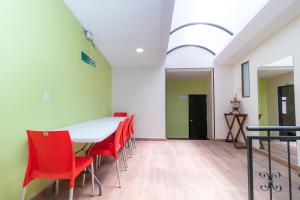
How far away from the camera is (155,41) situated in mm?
3924

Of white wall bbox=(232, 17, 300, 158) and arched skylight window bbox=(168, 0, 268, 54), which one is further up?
arched skylight window bbox=(168, 0, 268, 54)

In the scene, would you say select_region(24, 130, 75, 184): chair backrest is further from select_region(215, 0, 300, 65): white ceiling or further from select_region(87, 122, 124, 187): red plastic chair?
select_region(215, 0, 300, 65): white ceiling

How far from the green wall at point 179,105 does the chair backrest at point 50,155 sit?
21.0ft

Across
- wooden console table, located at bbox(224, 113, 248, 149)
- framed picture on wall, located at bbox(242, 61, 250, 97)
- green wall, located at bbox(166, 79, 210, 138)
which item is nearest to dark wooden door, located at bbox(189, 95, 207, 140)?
green wall, located at bbox(166, 79, 210, 138)

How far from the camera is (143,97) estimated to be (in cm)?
551

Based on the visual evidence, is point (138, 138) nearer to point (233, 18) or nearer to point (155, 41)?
point (155, 41)

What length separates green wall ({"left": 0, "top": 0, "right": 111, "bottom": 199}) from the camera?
171 cm

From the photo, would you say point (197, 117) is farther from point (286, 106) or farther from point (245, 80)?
point (286, 106)

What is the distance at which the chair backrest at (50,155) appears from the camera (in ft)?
5.39

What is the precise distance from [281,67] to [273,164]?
178 centimetres

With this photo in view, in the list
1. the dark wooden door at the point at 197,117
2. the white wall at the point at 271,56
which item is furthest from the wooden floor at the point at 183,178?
the dark wooden door at the point at 197,117

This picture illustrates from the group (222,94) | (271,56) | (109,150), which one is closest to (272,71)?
(271,56)

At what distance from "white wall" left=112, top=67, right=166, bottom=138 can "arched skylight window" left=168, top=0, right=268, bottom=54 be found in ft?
3.97

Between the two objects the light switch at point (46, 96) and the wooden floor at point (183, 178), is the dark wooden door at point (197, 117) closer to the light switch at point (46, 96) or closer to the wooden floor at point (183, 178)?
the wooden floor at point (183, 178)
